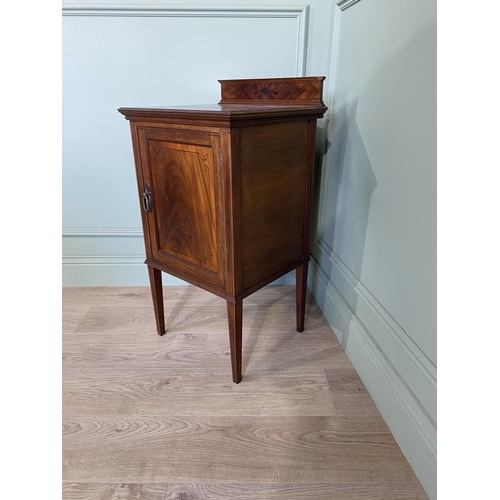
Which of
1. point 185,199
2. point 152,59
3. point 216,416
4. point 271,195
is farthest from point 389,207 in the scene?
point 152,59

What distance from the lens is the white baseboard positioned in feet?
2.84

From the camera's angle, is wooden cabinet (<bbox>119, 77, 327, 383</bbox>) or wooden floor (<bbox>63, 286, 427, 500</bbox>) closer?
wooden floor (<bbox>63, 286, 427, 500</bbox>)

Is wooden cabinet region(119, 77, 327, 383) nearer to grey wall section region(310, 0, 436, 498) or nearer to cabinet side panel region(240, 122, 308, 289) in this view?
cabinet side panel region(240, 122, 308, 289)

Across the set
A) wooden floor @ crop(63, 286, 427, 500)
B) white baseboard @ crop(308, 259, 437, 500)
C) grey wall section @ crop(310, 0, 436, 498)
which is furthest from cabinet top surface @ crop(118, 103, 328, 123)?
wooden floor @ crop(63, 286, 427, 500)

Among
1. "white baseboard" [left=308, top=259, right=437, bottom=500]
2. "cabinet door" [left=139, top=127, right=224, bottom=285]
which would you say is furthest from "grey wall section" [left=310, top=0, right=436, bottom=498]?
"cabinet door" [left=139, top=127, right=224, bottom=285]

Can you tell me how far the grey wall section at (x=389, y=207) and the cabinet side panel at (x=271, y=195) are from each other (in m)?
0.20

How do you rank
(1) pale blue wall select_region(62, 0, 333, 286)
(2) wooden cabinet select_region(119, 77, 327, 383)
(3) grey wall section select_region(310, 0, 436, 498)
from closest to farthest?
(3) grey wall section select_region(310, 0, 436, 498) < (2) wooden cabinet select_region(119, 77, 327, 383) < (1) pale blue wall select_region(62, 0, 333, 286)

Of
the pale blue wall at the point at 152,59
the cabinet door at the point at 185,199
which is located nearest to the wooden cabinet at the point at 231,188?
the cabinet door at the point at 185,199

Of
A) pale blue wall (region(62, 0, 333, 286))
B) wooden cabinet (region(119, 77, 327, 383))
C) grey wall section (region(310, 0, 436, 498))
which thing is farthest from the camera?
pale blue wall (region(62, 0, 333, 286))

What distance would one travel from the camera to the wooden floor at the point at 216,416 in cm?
89

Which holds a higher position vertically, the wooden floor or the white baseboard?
the white baseboard

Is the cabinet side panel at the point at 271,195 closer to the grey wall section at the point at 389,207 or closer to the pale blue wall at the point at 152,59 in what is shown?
the grey wall section at the point at 389,207

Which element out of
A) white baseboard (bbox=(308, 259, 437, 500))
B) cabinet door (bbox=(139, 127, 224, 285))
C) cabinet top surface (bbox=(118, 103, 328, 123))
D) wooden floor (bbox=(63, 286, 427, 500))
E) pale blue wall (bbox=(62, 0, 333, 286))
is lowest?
wooden floor (bbox=(63, 286, 427, 500))

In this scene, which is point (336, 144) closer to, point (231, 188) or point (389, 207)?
point (389, 207)
